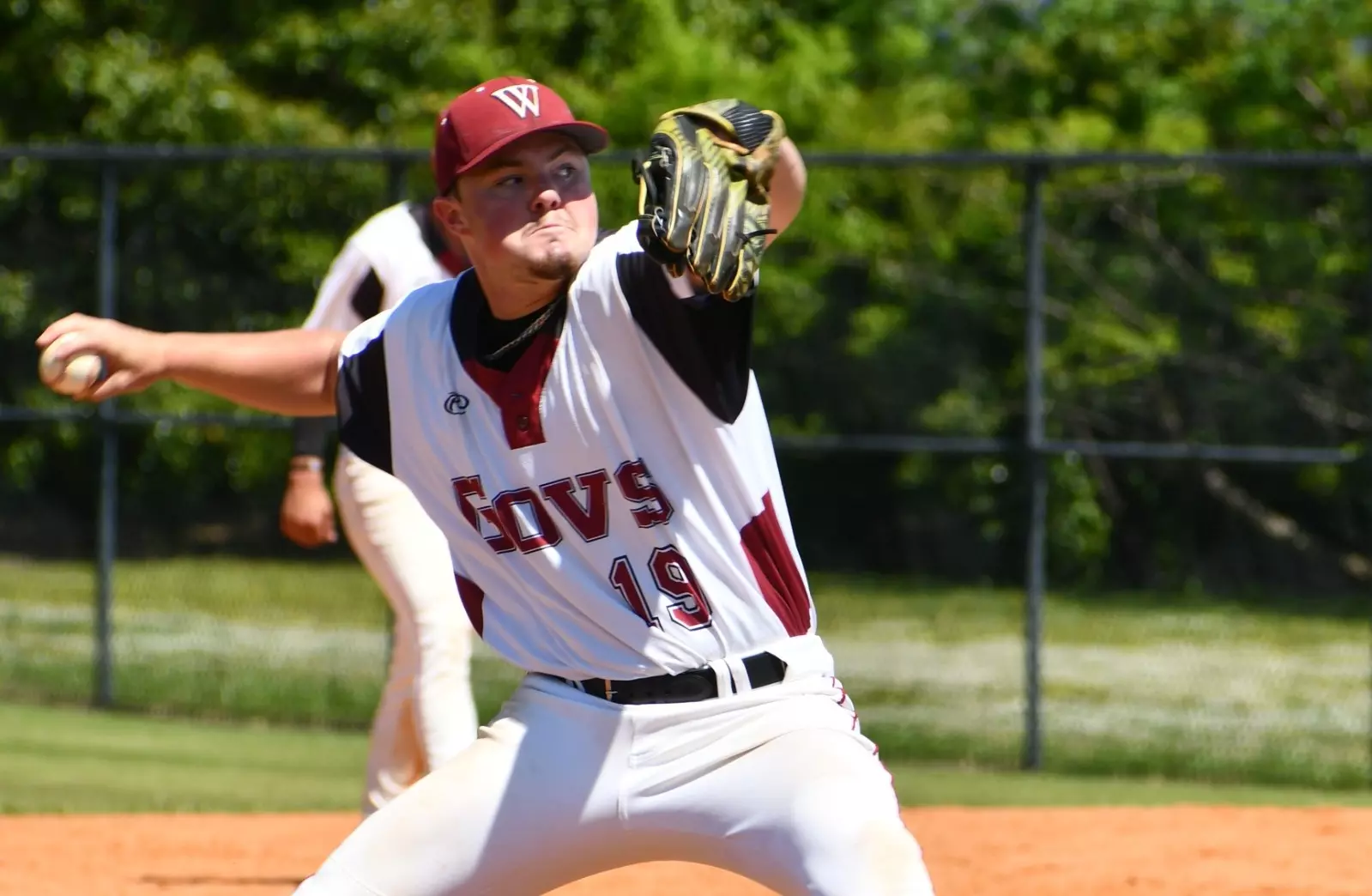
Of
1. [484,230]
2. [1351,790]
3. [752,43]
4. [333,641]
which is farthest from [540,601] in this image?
[752,43]

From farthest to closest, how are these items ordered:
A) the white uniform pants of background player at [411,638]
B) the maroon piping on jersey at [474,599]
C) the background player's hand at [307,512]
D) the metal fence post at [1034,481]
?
the metal fence post at [1034,481]
the background player's hand at [307,512]
the white uniform pants of background player at [411,638]
the maroon piping on jersey at [474,599]

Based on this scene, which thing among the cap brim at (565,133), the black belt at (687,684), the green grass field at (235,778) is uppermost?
the cap brim at (565,133)

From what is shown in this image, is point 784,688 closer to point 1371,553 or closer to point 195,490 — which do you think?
point 1371,553

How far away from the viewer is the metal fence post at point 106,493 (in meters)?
8.98

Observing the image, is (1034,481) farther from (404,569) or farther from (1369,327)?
(404,569)

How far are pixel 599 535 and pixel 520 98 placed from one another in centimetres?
73

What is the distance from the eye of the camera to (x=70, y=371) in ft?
9.46

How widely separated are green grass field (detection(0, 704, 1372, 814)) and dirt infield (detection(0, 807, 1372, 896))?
47 cm

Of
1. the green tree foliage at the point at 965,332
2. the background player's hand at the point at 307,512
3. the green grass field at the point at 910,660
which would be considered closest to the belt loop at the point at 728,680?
the background player's hand at the point at 307,512

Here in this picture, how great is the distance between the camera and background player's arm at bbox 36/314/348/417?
9.73 ft

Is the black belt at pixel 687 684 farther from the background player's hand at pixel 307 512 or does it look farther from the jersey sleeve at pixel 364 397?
the background player's hand at pixel 307 512

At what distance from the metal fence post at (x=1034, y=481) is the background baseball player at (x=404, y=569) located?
3364 mm

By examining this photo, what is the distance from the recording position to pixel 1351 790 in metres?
7.84

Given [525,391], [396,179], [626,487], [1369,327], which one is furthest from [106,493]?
[626,487]
